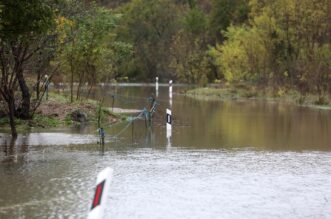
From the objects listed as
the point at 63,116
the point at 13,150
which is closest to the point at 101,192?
the point at 13,150

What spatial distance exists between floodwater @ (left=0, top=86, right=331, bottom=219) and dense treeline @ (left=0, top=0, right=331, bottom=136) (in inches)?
130

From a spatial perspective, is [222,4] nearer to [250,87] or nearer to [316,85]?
[250,87]

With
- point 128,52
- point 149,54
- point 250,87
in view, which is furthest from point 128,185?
point 149,54

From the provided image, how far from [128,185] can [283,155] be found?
19.9 ft

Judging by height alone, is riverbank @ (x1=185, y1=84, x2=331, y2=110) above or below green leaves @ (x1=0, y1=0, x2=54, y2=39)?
below

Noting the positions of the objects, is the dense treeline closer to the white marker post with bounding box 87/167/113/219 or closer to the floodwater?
the floodwater

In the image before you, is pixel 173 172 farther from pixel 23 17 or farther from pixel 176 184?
pixel 23 17

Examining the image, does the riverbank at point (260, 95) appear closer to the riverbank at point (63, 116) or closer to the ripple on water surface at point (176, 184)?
the riverbank at point (63, 116)

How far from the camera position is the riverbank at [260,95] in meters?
41.0

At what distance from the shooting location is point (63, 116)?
86.2 ft

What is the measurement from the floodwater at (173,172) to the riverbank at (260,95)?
17.2 meters

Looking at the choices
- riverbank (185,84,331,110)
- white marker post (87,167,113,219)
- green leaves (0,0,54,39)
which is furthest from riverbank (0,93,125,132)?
white marker post (87,167,113,219)

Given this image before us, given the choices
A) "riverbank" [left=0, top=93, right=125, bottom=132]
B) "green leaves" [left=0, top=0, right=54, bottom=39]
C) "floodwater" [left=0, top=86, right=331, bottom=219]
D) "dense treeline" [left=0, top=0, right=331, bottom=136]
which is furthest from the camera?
"riverbank" [left=0, top=93, right=125, bottom=132]

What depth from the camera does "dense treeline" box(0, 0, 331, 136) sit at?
20484 millimetres
